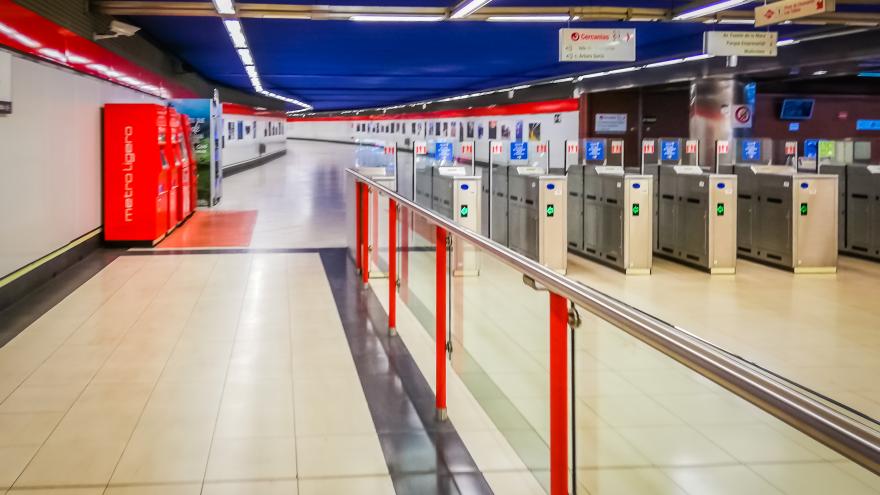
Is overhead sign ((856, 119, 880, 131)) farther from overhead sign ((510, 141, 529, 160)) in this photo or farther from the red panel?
the red panel

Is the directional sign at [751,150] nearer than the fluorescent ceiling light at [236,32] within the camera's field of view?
No

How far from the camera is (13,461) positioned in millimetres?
3527

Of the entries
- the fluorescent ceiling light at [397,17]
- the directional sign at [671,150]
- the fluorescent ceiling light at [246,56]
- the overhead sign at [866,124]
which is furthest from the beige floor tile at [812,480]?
the overhead sign at [866,124]

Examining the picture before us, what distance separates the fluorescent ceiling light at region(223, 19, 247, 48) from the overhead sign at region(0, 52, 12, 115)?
401 cm

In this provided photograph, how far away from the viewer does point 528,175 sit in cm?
970

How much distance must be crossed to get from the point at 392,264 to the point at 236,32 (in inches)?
253

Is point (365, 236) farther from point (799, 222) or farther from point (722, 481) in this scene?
point (722, 481)

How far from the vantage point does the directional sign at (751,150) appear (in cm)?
1262

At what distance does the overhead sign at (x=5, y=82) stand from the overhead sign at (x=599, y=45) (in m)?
5.84

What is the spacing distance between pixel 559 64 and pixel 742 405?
15.9 meters

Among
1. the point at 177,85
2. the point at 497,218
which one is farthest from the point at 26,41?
the point at 177,85

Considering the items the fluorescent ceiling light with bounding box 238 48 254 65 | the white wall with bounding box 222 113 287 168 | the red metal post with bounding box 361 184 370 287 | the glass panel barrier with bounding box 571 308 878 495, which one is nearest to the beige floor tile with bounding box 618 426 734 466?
the glass panel barrier with bounding box 571 308 878 495

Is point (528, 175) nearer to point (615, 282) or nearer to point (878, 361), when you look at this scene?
point (615, 282)

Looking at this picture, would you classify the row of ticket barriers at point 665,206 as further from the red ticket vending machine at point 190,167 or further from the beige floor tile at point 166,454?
the beige floor tile at point 166,454
